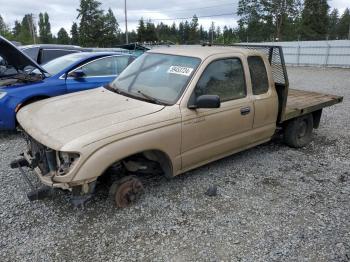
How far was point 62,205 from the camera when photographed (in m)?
3.85

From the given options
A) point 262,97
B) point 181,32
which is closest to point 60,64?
point 262,97

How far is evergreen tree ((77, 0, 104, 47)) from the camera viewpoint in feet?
208

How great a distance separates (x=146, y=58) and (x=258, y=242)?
9.62 feet

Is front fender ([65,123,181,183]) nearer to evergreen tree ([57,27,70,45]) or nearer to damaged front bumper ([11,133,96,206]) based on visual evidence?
damaged front bumper ([11,133,96,206])

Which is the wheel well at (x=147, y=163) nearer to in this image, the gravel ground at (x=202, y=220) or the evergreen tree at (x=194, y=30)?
the gravel ground at (x=202, y=220)

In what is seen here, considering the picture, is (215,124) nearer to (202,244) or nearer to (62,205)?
(202,244)

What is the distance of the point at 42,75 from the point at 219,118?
4145 mm

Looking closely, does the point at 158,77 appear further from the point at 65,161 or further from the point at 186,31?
the point at 186,31

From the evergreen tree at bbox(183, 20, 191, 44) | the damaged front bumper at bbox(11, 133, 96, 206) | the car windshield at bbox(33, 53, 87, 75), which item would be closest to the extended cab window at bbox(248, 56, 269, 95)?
the damaged front bumper at bbox(11, 133, 96, 206)

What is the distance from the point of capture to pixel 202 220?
3629 mm

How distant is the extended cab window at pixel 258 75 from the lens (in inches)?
186

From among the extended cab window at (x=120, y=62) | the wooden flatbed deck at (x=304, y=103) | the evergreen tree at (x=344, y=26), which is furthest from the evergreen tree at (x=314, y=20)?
the extended cab window at (x=120, y=62)

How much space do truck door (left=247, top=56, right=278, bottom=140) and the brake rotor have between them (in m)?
2.03

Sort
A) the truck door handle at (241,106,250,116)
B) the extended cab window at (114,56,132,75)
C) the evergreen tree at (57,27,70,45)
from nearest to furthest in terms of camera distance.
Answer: the truck door handle at (241,106,250,116) → the extended cab window at (114,56,132,75) → the evergreen tree at (57,27,70,45)
